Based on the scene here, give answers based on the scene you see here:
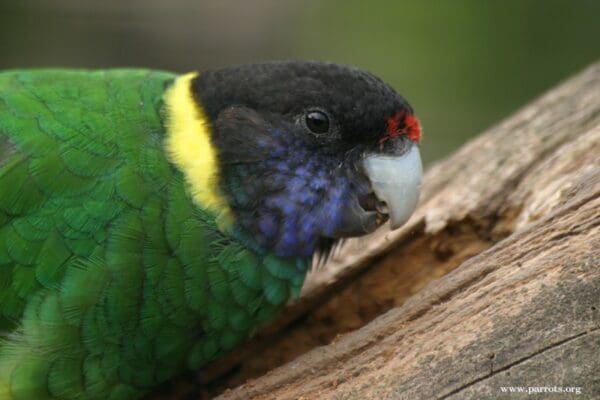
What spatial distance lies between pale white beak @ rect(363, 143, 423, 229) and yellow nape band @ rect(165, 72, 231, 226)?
42cm

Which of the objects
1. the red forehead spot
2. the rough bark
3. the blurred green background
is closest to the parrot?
the red forehead spot

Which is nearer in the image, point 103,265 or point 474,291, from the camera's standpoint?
point 474,291

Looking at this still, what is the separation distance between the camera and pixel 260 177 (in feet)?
6.97

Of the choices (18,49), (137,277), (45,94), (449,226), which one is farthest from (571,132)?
(18,49)

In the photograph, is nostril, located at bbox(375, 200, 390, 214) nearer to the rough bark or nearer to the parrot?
the parrot

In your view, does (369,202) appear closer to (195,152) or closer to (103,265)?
(195,152)

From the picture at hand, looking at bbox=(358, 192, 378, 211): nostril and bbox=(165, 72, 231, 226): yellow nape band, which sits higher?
bbox=(165, 72, 231, 226): yellow nape band

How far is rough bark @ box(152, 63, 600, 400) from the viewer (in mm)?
1679

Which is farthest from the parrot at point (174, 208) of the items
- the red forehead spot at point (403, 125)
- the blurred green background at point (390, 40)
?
the blurred green background at point (390, 40)

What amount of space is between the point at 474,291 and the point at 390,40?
392 centimetres

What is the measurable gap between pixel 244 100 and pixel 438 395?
37.6 inches

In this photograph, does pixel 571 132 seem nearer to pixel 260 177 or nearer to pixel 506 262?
pixel 506 262

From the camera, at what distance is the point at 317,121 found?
6.90 feet

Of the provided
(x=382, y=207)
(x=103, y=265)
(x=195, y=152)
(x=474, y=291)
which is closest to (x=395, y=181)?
(x=382, y=207)
